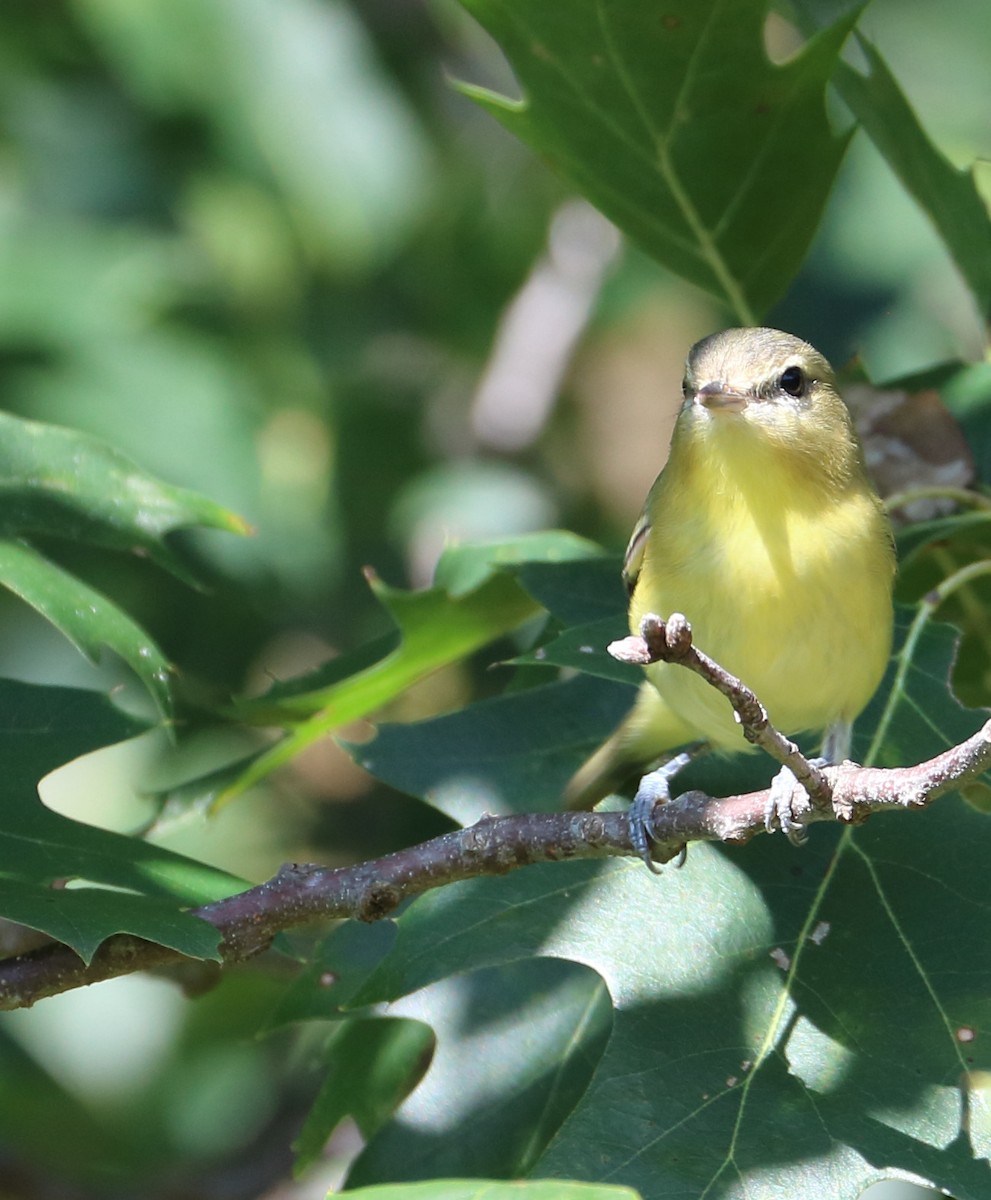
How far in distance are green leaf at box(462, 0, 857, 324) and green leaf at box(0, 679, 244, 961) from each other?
65.5 inches

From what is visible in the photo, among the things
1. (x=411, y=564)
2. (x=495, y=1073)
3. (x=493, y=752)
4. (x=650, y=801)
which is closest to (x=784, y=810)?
(x=650, y=801)

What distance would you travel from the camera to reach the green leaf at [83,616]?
2.99 meters

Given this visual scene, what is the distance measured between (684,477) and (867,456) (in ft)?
2.64

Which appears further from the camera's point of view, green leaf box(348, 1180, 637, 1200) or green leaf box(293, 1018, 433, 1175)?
green leaf box(293, 1018, 433, 1175)

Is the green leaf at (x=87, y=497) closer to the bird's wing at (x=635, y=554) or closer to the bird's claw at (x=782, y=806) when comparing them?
the bird's wing at (x=635, y=554)

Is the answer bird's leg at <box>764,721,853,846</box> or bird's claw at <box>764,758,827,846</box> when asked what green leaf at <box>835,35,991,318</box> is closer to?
bird's leg at <box>764,721,853,846</box>

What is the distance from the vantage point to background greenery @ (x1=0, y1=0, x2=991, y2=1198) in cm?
288

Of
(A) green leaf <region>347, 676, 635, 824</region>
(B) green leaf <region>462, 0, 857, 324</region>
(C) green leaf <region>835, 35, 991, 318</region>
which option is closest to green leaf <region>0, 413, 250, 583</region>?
(A) green leaf <region>347, 676, 635, 824</region>

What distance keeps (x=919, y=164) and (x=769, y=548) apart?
1272 mm

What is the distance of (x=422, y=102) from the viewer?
738 cm

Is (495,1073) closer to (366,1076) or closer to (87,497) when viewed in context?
(366,1076)

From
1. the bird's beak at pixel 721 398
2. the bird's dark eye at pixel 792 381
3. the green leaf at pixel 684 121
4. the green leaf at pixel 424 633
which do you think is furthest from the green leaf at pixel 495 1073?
the green leaf at pixel 684 121

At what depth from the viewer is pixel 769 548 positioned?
329 centimetres

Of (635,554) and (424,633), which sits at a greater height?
(635,554)
